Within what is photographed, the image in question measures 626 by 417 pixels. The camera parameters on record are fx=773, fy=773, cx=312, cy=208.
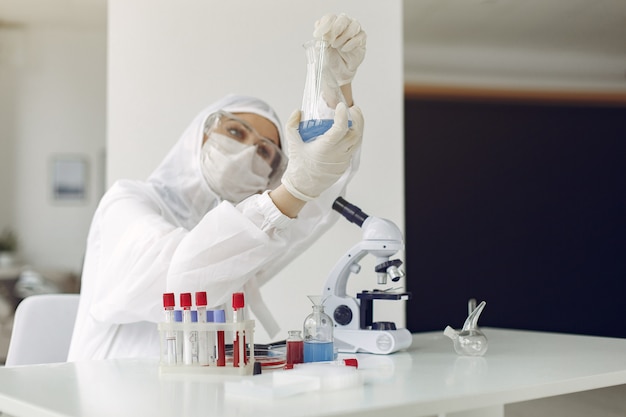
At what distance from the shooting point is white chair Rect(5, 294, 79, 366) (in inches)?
78.5

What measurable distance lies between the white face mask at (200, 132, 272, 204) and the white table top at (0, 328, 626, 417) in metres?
0.64

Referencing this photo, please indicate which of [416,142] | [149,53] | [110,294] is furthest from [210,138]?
[416,142]

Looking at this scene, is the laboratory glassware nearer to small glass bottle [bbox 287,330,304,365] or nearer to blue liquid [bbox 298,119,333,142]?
small glass bottle [bbox 287,330,304,365]

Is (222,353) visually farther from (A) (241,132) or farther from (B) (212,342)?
(A) (241,132)

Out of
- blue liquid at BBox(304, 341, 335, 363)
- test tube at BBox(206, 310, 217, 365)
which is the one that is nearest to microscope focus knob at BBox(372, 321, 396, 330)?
blue liquid at BBox(304, 341, 335, 363)

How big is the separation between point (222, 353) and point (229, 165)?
0.82 m

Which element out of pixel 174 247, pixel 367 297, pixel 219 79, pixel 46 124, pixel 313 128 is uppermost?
pixel 46 124

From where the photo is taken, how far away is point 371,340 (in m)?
1.71

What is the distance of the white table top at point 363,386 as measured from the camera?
104cm

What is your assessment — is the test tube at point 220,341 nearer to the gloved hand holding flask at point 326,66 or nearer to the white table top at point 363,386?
the white table top at point 363,386

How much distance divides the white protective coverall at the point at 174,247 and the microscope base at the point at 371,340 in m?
0.25

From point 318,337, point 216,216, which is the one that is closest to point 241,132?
point 216,216

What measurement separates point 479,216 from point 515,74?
142 cm

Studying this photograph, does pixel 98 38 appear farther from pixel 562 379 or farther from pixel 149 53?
pixel 562 379
